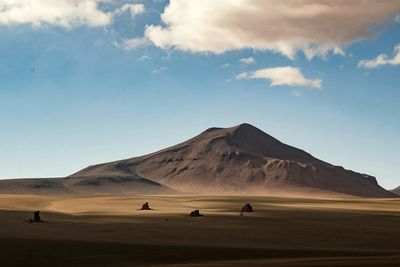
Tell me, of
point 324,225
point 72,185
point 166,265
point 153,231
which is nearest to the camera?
point 166,265

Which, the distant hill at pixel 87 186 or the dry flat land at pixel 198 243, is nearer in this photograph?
the dry flat land at pixel 198 243

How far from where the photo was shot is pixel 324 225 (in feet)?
110

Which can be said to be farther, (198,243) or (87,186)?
(87,186)

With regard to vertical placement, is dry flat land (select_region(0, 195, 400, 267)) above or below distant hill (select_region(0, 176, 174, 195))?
below

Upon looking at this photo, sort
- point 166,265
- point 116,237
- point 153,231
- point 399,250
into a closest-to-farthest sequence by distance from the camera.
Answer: point 166,265
point 399,250
point 116,237
point 153,231

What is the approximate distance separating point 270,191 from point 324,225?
14064 cm

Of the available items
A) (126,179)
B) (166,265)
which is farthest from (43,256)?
(126,179)

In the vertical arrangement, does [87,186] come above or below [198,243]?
above

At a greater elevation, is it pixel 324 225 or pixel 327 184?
pixel 327 184

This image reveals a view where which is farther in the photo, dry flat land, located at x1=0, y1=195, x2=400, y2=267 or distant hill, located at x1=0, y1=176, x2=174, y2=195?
distant hill, located at x1=0, y1=176, x2=174, y2=195

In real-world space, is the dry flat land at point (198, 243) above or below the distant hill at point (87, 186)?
below

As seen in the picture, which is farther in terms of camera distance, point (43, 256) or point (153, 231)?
point (153, 231)

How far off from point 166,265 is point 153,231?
38.9 feet

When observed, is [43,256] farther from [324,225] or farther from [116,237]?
[324,225]
